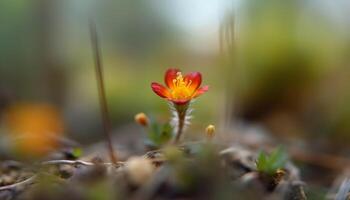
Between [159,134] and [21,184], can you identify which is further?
[159,134]

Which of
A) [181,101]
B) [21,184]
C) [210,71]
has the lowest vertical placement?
[210,71]

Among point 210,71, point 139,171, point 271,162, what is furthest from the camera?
point 210,71

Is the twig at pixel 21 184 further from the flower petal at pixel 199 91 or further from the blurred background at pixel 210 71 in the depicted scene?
the blurred background at pixel 210 71

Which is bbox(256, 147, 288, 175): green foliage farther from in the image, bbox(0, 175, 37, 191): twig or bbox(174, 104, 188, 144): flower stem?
bbox(0, 175, 37, 191): twig

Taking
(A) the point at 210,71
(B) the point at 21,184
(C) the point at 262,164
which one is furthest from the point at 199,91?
(A) the point at 210,71

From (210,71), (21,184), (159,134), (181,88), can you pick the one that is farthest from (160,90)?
(210,71)

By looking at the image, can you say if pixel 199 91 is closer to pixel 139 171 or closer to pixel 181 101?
pixel 181 101

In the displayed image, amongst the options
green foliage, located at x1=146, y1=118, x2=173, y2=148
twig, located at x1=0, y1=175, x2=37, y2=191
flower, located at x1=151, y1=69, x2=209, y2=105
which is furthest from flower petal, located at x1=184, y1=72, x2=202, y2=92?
twig, located at x1=0, y1=175, x2=37, y2=191

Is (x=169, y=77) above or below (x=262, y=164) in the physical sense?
above

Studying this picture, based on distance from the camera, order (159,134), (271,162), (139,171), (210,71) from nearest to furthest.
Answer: (139,171)
(271,162)
(159,134)
(210,71)
